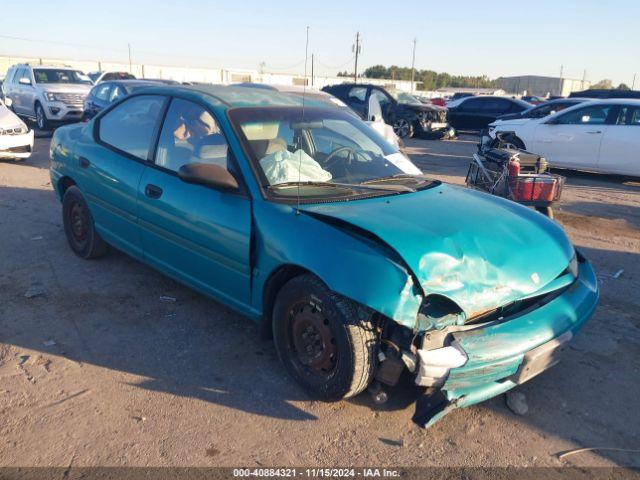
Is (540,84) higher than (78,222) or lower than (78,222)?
higher

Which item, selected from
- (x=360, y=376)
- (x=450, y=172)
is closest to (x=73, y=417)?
(x=360, y=376)

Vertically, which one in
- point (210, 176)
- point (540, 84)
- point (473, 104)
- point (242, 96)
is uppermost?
point (540, 84)

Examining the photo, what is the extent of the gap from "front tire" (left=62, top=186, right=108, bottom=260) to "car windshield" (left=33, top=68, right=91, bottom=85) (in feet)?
43.2

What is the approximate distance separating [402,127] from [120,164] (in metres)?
14.1

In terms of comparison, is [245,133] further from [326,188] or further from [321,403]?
[321,403]

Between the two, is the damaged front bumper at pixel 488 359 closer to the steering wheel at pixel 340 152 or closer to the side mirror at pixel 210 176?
the side mirror at pixel 210 176

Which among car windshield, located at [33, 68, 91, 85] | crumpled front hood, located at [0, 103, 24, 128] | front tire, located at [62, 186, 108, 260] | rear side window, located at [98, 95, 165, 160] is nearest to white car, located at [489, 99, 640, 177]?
rear side window, located at [98, 95, 165, 160]

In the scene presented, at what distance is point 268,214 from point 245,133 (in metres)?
0.70

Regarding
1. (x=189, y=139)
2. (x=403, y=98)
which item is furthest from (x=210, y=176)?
(x=403, y=98)

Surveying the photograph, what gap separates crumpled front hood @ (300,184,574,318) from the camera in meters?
2.76

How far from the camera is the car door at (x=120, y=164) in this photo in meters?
4.20

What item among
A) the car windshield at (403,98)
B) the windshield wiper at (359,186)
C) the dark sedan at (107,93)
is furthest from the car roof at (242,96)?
the car windshield at (403,98)

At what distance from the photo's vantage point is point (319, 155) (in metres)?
3.94

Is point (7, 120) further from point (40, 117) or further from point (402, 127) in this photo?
point (402, 127)
